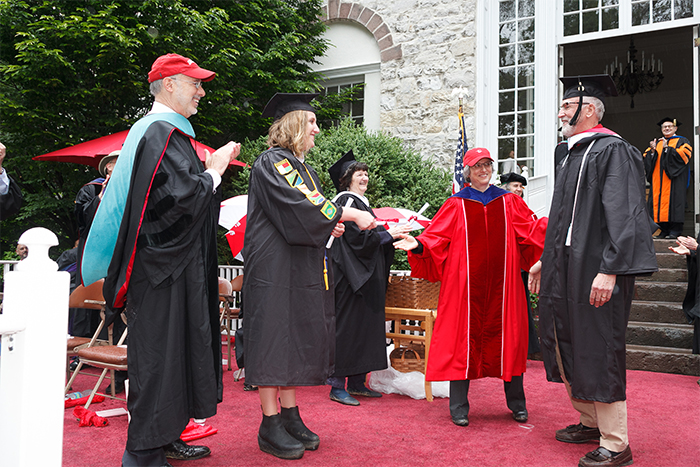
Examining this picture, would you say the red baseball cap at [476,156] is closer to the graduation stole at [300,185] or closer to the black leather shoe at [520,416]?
the graduation stole at [300,185]

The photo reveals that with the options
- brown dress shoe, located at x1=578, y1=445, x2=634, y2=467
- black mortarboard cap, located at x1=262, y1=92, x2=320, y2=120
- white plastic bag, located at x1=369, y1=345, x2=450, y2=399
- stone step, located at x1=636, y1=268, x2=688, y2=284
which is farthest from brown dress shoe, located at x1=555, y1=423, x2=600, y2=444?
stone step, located at x1=636, y1=268, x2=688, y2=284

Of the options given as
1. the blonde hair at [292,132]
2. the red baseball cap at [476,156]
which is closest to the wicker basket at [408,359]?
the red baseball cap at [476,156]

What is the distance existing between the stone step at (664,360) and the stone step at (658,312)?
2.03 ft

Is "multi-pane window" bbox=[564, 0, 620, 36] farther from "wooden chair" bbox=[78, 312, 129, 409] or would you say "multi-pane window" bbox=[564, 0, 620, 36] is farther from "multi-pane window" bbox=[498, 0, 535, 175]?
"wooden chair" bbox=[78, 312, 129, 409]

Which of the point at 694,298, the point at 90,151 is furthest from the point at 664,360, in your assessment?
the point at 90,151

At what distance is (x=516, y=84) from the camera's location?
955cm

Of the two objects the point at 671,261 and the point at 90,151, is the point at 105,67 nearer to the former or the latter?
the point at 90,151

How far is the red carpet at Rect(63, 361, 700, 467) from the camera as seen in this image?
304 cm

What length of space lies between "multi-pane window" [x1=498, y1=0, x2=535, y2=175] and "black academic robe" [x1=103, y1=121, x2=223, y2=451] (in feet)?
24.9

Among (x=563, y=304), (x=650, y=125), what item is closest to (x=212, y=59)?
(x=563, y=304)

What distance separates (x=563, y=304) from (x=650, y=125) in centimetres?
1565

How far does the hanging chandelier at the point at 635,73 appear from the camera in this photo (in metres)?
13.7

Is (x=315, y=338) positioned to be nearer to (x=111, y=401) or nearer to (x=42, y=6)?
(x=111, y=401)

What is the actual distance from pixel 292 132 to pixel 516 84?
24.1 feet
